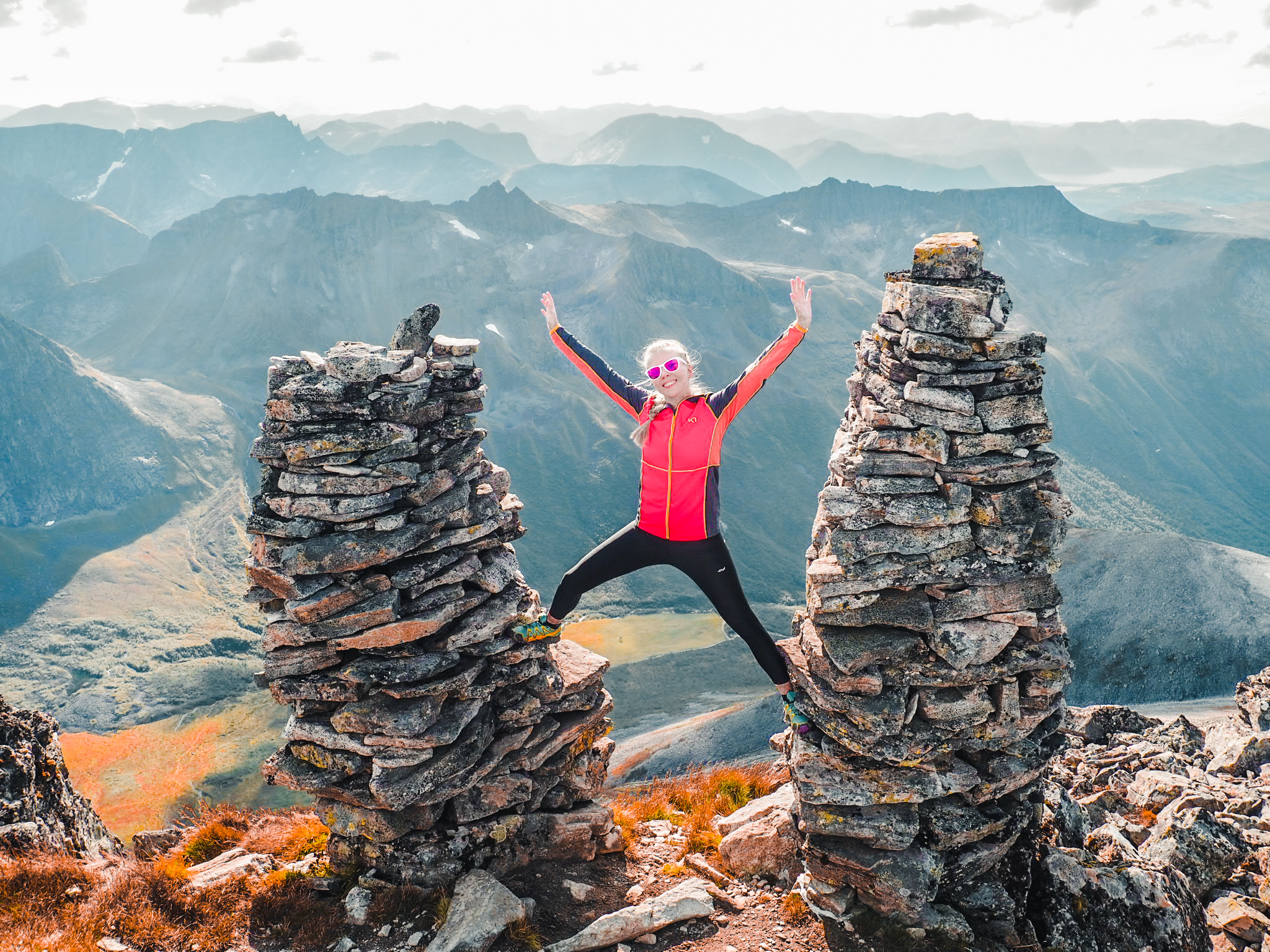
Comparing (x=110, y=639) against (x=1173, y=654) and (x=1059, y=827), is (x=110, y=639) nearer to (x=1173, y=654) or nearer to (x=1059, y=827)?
(x=1173, y=654)

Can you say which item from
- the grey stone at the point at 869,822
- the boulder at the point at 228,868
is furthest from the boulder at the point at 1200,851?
the boulder at the point at 228,868

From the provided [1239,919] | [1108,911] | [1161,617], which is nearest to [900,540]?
[1108,911]

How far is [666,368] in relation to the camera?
12.2m

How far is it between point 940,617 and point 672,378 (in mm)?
5300

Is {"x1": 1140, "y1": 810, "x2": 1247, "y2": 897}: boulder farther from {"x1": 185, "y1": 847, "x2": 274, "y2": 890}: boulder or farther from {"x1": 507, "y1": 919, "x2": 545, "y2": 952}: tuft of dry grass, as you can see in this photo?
{"x1": 185, "y1": 847, "x2": 274, "y2": 890}: boulder

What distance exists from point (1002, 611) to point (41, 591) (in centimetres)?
22060

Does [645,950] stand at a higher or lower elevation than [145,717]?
higher

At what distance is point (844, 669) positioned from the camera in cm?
1182

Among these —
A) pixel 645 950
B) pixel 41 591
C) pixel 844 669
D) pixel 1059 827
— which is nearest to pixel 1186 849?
pixel 1059 827

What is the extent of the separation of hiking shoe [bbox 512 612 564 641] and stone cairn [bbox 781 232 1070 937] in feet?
14.4

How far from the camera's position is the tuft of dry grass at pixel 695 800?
1413 cm

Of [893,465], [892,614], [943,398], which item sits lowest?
[892,614]

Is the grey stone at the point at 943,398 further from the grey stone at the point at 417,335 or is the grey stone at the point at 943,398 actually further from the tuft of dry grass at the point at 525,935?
the tuft of dry grass at the point at 525,935

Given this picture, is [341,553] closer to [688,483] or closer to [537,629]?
[537,629]
